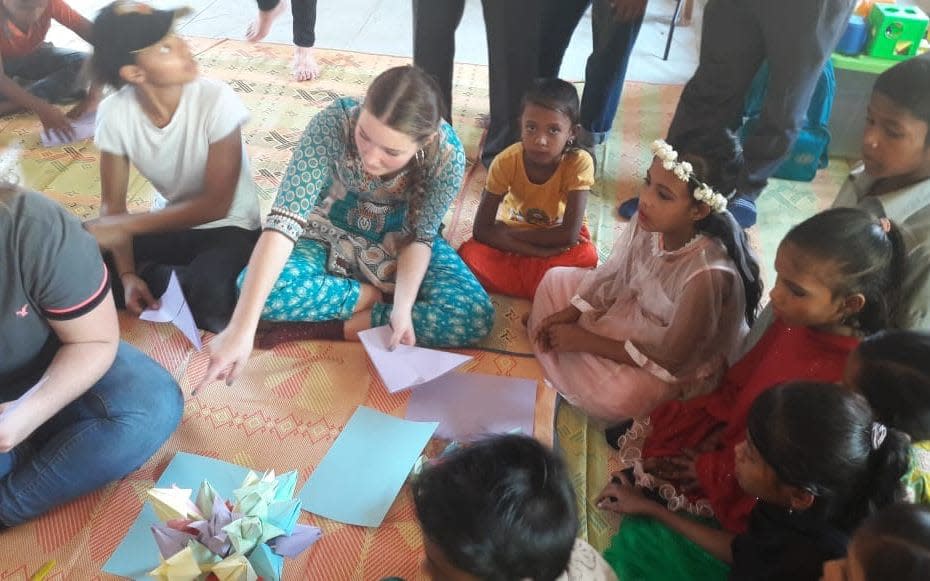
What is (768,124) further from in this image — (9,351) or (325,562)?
(9,351)

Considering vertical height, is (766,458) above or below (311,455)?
above

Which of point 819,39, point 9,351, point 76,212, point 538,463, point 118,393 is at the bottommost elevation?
point 76,212

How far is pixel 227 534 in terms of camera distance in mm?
1002

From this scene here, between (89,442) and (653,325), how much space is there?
3.61ft

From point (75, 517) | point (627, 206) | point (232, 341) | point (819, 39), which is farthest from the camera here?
point (627, 206)

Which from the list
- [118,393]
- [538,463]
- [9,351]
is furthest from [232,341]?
[538,463]

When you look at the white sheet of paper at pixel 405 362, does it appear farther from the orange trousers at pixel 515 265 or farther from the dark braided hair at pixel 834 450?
the dark braided hair at pixel 834 450

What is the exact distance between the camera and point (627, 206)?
212 centimetres

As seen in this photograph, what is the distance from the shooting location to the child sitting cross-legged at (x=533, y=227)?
176cm

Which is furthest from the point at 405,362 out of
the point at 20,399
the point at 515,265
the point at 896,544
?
the point at 896,544

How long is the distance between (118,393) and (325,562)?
475 mm

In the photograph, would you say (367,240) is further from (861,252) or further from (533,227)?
(861,252)

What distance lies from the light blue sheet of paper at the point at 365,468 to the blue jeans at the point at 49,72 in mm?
1804

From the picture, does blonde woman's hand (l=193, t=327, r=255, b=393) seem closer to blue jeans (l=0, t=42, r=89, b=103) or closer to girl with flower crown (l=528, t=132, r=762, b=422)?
girl with flower crown (l=528, t=132, r=762, b=422)
